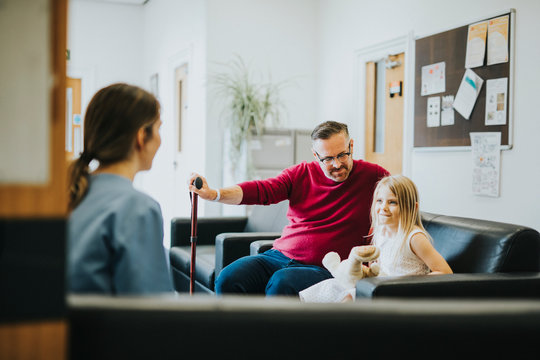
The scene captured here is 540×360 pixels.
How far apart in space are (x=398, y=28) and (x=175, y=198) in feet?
11.0

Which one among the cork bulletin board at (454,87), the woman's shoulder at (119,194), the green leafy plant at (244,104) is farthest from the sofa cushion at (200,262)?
the woman's shoulder at (119,194)

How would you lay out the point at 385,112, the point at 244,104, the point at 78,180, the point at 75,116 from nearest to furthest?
the point at 78,180 → the point at 385,112 → the point at 244,104 → the point at 75,116

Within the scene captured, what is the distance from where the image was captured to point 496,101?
327 cm

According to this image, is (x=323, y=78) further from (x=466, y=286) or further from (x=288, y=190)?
(x=466, y=286)

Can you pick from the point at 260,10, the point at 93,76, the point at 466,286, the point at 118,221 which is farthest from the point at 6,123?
the point at 93,76

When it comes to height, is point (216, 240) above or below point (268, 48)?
below

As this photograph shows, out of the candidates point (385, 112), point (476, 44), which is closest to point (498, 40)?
point (476, 44)

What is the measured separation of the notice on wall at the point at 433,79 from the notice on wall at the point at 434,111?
57mm

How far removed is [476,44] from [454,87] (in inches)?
12.6

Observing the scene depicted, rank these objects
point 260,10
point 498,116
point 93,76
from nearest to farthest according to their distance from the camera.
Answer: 1. point 498,116
2. point 260,10
3. point 93,76

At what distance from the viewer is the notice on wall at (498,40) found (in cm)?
319

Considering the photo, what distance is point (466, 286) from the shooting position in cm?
177

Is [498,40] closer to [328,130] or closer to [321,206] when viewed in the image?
[328,130]

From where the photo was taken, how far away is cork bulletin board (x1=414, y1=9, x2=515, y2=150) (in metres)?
3.18
